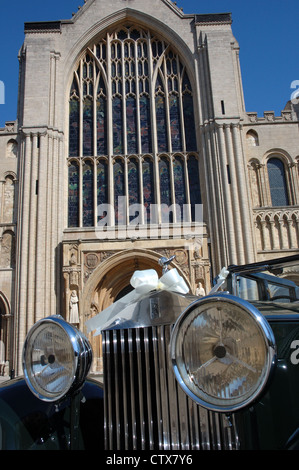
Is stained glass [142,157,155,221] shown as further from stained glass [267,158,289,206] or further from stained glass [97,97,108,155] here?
stained glass [267,158,289,206]

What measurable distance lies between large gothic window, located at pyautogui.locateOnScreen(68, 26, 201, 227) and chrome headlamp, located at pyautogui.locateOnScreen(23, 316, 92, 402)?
38.7 ft

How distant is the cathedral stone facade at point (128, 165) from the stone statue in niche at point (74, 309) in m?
0.03

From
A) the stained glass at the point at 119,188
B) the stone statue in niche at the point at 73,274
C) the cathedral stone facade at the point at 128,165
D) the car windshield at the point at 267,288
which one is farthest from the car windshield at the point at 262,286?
the stained glass at the point at 119,188

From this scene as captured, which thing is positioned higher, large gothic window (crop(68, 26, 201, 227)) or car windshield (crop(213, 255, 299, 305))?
large gothic window (crop(68, 26, 201, 227))

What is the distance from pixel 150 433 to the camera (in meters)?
1.59

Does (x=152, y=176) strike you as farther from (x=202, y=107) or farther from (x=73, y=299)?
(x=73, y=299)

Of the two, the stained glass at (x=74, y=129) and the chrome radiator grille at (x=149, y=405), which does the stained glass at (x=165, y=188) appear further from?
the chrome radiator grille at (x=149, y=405)

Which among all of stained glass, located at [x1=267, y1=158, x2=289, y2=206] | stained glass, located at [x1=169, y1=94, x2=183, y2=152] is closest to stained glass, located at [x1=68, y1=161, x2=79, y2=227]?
stained glass, located at [x1=169, y1=94, x2=183, y2=152]

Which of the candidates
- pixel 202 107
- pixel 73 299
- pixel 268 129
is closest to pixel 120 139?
pixel 202 107

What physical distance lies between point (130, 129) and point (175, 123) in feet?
5.87

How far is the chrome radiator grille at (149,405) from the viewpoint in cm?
154

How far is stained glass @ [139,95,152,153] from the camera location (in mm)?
14773

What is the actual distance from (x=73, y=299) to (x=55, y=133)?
6.27 meters
